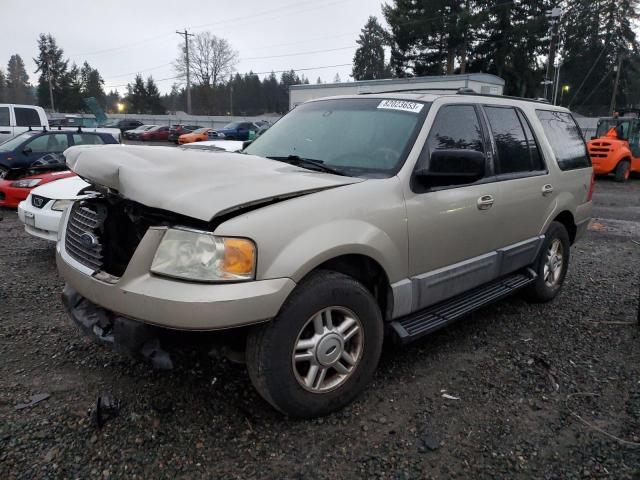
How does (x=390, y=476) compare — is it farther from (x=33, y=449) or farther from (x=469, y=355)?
(x=33, y=449)

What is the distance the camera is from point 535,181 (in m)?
4.01

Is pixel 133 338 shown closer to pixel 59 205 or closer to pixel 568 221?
pixel 59 205

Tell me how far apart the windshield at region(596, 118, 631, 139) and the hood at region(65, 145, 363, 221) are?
18.6 metres

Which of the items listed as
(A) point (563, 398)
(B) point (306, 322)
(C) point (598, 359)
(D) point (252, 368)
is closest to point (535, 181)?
(C) point (598, 359)

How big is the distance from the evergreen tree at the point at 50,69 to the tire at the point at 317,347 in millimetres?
86868

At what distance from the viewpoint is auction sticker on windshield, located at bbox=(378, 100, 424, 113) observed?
3.23m

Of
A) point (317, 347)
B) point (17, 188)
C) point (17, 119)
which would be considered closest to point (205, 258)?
point (317, 347)

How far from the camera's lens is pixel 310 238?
2.37 metres

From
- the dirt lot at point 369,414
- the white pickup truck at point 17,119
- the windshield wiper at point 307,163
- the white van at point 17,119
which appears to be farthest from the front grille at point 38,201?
the white van at point 17,119

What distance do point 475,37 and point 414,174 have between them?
138ft

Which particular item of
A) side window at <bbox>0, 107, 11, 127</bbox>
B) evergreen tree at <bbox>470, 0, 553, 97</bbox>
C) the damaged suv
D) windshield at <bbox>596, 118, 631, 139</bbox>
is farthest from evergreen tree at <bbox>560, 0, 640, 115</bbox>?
the damaged suv

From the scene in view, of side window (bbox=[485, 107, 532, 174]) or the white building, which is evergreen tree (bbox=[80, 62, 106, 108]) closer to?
the white building

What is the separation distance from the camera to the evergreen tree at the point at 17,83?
3664 inches

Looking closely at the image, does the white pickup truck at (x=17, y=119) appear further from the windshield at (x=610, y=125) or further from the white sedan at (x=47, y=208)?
the windshield at (x=610, y=125)
